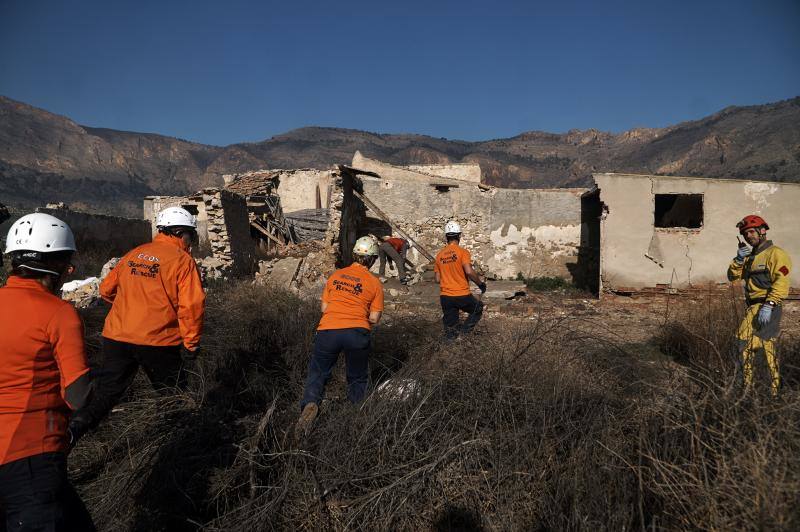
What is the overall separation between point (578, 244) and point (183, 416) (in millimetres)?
13619

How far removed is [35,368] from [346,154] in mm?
80300

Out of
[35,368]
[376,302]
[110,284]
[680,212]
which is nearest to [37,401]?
[35,368]

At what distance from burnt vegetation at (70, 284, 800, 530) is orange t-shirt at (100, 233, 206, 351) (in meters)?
0.54

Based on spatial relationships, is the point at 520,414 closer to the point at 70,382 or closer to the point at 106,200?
the point at 70,382

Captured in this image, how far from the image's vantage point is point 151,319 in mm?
3354

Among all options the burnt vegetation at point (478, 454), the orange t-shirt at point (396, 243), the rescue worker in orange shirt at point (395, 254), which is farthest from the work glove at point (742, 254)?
the orange t-shirt at point (396, 243)

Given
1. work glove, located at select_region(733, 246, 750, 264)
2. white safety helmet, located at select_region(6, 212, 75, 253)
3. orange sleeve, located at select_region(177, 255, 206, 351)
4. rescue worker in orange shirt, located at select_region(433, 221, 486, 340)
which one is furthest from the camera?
rescue worker in orange shirt, located at select_region(433, 221, 486, 340)

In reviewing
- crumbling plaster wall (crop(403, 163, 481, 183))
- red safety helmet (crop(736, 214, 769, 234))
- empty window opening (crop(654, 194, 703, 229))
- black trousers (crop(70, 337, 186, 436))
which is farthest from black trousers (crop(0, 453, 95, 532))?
crumbling plaster wall (crop(403, 163, 481, 183))

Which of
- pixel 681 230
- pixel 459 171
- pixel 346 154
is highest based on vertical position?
pixel 346 154

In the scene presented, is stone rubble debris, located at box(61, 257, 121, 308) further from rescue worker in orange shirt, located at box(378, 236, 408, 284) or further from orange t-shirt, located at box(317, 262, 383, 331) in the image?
rescue worker in orange shirt, located at box(378, 236, 408, 284)

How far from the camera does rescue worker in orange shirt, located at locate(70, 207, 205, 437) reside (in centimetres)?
333

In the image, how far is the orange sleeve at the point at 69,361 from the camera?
6.43ft

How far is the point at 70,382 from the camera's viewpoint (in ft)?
6.44

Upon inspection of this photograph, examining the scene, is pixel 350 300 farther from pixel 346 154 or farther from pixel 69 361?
pixel 346 154
